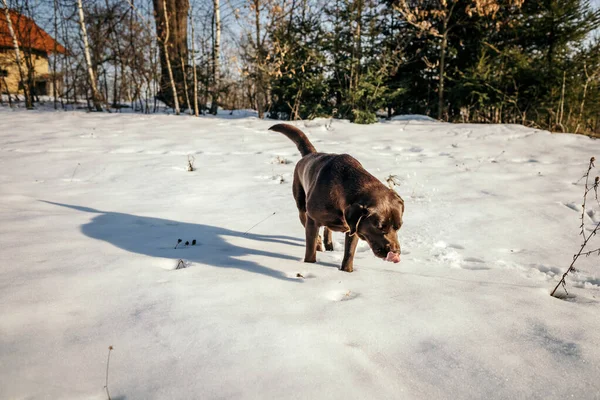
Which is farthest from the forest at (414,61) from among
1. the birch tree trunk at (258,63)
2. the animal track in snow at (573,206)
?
the animal track in snow at (573,206)

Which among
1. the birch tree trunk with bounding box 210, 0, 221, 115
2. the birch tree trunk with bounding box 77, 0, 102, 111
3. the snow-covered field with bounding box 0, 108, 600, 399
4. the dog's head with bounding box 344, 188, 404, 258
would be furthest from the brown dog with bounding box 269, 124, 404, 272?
the birch tree trunk with bounding box 77, 0, 102, 111

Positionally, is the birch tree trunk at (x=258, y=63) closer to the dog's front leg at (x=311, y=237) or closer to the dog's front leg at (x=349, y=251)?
the dog's front leg at (x=311, y=237)

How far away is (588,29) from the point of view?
11023mm

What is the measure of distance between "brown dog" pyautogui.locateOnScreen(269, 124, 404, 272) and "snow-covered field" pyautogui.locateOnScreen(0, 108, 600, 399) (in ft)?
0.88

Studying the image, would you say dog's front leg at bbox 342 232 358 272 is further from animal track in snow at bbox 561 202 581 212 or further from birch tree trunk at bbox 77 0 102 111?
birch tree trunk at bbox 77 0 102 111

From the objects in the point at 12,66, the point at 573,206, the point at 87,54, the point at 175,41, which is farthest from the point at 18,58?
the point at 573,206

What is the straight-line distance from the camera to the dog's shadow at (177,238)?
236 cm

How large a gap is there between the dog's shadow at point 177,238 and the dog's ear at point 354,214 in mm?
504

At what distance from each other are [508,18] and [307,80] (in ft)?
24.6

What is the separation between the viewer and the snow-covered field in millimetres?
1204

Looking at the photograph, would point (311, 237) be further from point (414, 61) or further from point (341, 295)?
point (414, 61)

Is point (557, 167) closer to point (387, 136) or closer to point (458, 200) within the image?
point (458, 200)

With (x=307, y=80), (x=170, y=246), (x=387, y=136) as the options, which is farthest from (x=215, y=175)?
(x=307, y=80)

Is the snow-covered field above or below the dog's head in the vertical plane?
below
